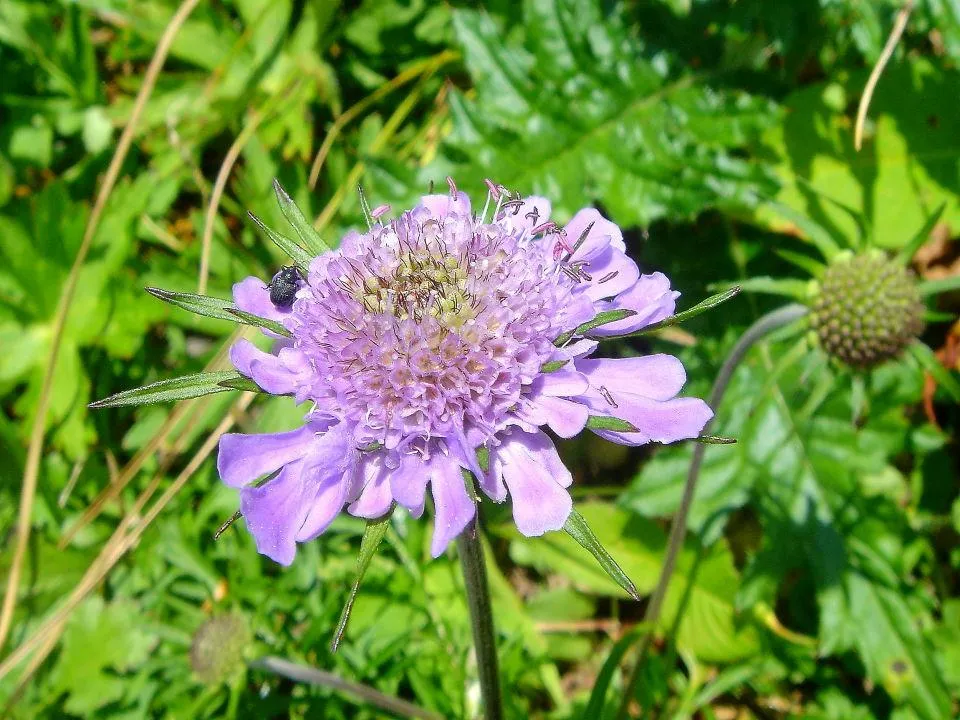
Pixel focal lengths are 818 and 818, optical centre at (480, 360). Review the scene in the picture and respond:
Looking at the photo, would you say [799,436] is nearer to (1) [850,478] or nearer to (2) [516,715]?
(1) [850,478]

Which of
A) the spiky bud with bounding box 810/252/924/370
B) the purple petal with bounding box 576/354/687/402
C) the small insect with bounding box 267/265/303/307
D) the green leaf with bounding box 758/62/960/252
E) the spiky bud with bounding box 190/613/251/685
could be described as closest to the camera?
the purple petal with bounding box 576/354/687/402

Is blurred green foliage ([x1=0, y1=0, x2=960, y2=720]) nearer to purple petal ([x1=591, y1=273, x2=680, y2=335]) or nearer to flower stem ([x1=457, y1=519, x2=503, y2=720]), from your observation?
flower stem ([x1=457, y1=519, x2=503, y2=720])

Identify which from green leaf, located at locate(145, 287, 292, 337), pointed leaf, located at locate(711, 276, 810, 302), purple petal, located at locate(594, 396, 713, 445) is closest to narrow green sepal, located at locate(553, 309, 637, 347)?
purple petal, located at locate(594, 396, 713, 445)

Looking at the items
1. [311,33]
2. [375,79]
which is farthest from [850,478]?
[311,33]

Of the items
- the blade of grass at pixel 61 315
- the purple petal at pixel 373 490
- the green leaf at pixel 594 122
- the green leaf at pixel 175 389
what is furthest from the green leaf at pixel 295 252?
the blade of grass at pixel 61 315

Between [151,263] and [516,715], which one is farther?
[151,263]
